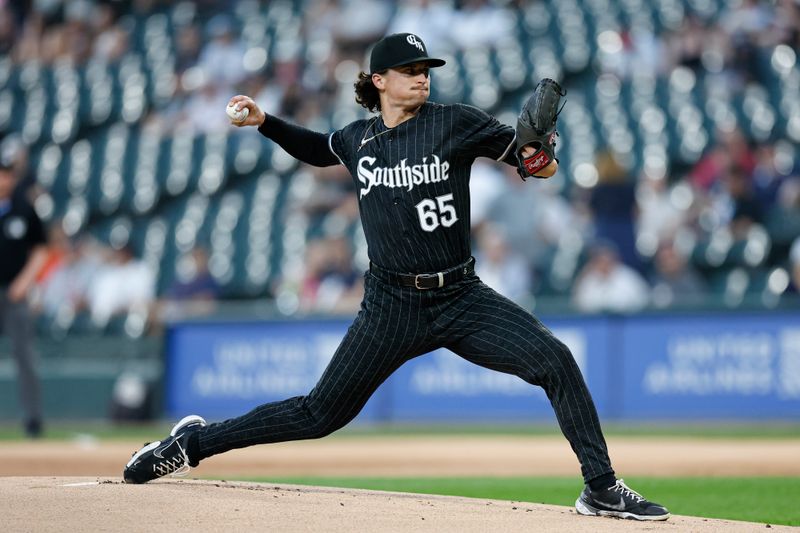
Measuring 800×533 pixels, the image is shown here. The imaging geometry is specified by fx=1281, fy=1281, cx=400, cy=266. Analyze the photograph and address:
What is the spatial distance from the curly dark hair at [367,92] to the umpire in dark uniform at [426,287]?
9 cm

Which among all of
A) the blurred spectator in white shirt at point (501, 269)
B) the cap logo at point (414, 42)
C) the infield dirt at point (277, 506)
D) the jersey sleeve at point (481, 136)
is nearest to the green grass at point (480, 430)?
the blurred spectator in white shirt at point (501, 269)

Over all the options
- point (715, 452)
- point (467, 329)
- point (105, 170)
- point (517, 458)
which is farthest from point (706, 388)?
point (105, 170)

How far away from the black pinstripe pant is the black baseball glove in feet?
1.80

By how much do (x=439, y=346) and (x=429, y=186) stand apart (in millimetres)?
663

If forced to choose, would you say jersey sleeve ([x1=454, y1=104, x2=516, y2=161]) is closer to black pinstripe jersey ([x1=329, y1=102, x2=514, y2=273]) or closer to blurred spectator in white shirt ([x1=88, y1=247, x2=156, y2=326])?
black pinstripe jersey ([x1=329, y1=102, x2=514, y2=273])

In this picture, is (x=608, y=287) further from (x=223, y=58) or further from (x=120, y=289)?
(x=223, y=58)

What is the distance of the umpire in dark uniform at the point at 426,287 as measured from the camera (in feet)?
16.8

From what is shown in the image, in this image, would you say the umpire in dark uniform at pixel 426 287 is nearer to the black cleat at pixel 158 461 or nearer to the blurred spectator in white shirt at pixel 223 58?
the black cleat at pixel 158 461

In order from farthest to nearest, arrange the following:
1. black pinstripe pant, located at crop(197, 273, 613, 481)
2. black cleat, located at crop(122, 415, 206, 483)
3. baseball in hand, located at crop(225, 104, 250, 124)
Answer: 1. black cleat, located at crop(122, 415, 206, 483)
2. baseball in hand, located at crop(225, 104, 250, 124)
3. black pinstripe pant, located at crop(197, 273, 613, 481)

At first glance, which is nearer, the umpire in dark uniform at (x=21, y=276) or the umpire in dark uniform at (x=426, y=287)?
the umpire in dark uniform at (x=426, y=287)

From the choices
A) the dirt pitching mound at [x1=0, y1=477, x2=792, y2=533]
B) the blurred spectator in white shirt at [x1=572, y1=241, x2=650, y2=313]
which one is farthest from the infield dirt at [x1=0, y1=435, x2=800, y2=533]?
the blurred spectator in white shirt at [x1=572, y1=241, x2=650, y2=313]

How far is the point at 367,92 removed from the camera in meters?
5.55

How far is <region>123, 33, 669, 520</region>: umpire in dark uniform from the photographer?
5121 millimetres

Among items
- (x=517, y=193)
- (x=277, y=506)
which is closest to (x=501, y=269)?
(x=517, y=193)
